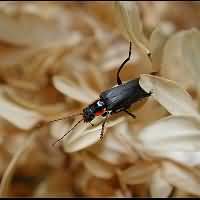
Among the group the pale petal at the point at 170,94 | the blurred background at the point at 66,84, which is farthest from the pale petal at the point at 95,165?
the pale petal at the point at 170,94

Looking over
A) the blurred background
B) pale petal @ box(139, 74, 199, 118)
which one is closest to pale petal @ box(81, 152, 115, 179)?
the blurred background

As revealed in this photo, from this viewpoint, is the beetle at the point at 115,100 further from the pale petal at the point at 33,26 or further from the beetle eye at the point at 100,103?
the pale petal at the point at 33,26

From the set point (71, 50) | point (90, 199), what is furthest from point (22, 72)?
point (90, 199)

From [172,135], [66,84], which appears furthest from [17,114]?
[172,135]

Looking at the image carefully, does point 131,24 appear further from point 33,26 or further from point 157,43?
point 33,26

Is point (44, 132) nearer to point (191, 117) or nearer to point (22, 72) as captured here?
point (22, 72)

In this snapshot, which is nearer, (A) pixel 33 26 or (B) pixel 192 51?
(B) pixel 192 51
